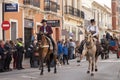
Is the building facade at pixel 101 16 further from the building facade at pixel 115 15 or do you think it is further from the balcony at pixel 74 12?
the balcony at pixel 74 12

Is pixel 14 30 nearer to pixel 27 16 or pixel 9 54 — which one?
pixel 27 16

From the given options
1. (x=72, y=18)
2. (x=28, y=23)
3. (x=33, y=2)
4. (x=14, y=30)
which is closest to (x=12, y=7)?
(x=14, y=30)

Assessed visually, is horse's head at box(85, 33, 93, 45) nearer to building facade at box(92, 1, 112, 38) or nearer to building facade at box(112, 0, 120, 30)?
building facade at box(92, 1, 112, 38)

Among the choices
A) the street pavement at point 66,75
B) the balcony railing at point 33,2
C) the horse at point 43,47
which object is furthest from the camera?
the balcony railing at point 33,2

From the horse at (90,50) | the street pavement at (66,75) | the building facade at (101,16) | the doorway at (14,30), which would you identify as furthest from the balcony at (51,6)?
the building facade at (101,16)

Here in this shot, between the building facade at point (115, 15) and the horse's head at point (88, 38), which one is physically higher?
the building facade at point (115, 15)

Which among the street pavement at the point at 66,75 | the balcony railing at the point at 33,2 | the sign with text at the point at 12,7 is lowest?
the street pavement at the point at 66,75

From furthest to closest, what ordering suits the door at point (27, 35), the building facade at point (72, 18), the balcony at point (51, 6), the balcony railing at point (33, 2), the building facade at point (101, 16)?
the building facade at point (101, 16) < the building facade at point (72, 18) < the balcony at point (51, 6) < the door at point (27, 35) < the balcony railing at point (33, 2)

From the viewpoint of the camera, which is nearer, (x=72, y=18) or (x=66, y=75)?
(x=66, y=75)

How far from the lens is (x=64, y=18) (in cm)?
5488

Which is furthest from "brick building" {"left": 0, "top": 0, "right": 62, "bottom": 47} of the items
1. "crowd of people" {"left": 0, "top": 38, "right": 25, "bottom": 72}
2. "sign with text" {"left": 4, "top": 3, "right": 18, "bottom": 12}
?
"crowd of people" {"left": 0, "top": 38, "right": 25, "bottom": 72}

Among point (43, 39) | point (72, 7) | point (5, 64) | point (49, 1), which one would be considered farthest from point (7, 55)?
point (72, 7)

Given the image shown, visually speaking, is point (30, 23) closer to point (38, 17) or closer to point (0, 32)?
point (38, 17)

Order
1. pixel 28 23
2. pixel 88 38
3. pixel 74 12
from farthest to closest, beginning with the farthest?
1. pixel 74 12
2. pixel 28 23
3. pixel 88 38
